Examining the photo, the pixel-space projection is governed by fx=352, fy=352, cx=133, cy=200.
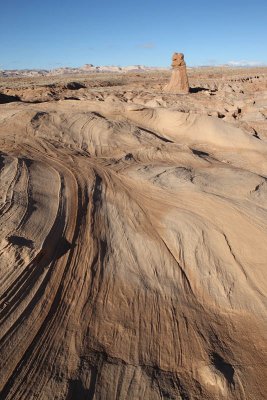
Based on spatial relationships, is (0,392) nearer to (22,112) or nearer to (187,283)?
(187,283)

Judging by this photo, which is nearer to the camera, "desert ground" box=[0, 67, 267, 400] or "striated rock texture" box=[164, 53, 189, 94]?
"desert ground" box=[0, 67, 267, 400]

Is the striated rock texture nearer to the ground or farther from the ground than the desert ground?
farther from the ground

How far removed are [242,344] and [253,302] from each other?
0.68m

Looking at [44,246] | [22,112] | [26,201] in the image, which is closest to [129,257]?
[44,246]

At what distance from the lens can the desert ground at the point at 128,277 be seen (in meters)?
3.19

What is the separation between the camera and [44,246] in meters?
3.99

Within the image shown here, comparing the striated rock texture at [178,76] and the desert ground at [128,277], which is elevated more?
the striated rock texture at [178,76]

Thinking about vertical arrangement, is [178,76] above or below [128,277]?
above

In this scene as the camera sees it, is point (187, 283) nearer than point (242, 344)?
No

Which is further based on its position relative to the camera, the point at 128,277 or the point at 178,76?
the point at 178,76

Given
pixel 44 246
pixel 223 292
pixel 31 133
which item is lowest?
pixel 223 292

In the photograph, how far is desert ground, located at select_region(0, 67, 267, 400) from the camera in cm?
319

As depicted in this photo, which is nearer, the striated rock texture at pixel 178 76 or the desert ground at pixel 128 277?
the desert ground at pixel 128 277

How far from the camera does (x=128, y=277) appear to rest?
4.29 meters
